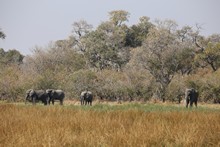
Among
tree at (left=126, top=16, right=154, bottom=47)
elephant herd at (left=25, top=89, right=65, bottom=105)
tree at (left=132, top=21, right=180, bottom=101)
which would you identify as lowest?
elephant herd at (left=25, top=89, right=65, bottom=105)

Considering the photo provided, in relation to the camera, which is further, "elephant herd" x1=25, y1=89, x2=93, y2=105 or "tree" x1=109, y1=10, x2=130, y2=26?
"tree" x1=109, y1=10, x2=130, y2=26

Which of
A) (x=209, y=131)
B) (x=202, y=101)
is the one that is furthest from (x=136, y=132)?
(x=202, y=101)

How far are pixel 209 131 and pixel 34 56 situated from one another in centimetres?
5112

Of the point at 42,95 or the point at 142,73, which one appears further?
the point at 142,73

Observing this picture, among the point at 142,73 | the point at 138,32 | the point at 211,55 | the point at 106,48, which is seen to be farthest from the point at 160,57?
the point at 138,32

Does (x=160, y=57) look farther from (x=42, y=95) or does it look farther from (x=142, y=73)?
(x=42, y=95)

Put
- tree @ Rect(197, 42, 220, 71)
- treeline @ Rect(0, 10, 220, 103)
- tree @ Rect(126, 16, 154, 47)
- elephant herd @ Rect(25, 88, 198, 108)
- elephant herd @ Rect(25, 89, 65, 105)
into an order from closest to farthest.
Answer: elephant herd @ Rect(25, 88, 198, 108), elephant herd @ Rect(25, 89, 65, 105), treeline @ Rect(0, 10, 220, 103), tree @ Rect(197, 42, 220, 71), tree @ Rect(126, 16, 154, 47)

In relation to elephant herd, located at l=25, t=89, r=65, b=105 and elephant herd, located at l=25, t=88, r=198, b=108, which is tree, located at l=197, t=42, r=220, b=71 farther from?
elephant herd, located at l=25, t=89, r=65, b=105

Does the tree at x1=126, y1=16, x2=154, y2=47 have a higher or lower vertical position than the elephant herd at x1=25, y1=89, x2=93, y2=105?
higher

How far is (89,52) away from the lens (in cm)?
6019

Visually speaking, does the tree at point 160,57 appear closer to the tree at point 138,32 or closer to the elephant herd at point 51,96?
the elephant herd at point 51,96

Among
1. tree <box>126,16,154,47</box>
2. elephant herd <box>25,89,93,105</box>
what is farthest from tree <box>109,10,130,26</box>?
elephant herd <box>25,89,93,105</box>

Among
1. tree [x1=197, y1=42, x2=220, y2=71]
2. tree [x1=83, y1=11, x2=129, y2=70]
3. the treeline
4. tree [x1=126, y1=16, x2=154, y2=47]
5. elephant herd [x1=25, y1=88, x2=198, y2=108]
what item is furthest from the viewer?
tree [x1=126, y1=16, x2=154, y2=47]

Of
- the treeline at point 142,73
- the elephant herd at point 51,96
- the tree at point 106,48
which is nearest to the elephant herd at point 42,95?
the elephant herd at point 51,96
